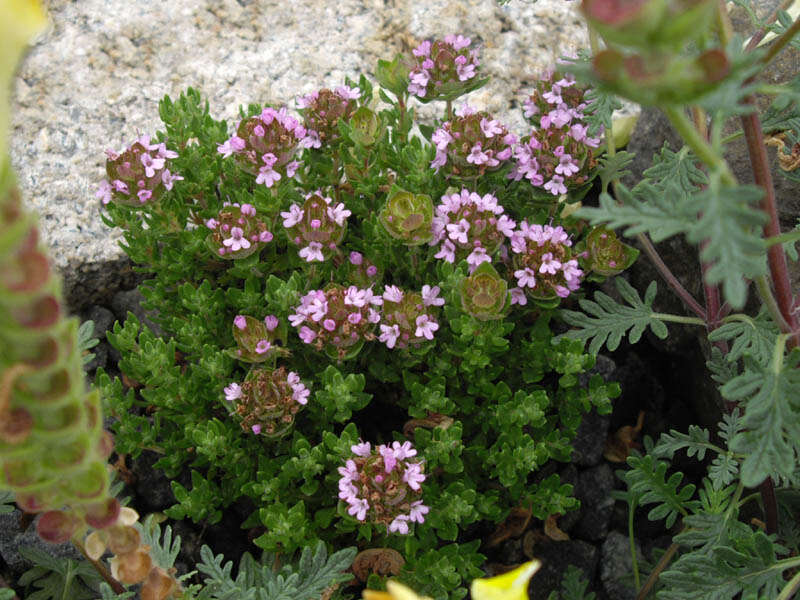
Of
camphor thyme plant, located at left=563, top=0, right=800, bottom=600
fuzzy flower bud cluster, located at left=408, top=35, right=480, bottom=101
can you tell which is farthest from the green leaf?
fuzzy flower bud cluster, located at left=408, top=35, right=480, bottom=101

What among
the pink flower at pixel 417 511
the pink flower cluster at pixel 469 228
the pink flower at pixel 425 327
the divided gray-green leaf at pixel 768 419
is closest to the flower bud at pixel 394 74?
the pink flower cluster at pixel 469 228

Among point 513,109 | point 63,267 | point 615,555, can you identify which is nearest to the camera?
point 615,555

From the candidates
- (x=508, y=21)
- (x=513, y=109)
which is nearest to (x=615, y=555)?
(x=513, y=109)

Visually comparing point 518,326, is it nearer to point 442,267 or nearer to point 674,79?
point 442,267

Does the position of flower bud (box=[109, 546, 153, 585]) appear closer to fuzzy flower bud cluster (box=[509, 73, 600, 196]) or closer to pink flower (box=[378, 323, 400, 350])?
pink flower (box=[378, 323, 400, 350])

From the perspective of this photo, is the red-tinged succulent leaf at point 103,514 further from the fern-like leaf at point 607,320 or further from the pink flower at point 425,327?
the fern-like leaf at point 607,320

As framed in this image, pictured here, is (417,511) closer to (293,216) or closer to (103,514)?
(293,216)

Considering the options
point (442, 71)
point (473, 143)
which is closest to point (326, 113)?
point (442, 71)
